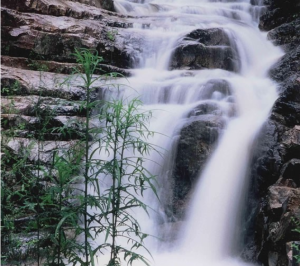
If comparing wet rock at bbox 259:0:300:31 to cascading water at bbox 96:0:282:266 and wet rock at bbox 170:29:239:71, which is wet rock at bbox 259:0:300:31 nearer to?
cascading water at bbox 96:0:282:266

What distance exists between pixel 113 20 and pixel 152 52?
1904 mm

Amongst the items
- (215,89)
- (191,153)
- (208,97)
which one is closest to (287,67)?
(215,89)

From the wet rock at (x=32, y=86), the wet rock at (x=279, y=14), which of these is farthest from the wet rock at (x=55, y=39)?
the wet rock at (x=279, y=14)

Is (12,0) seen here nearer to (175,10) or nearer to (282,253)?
(175,10)

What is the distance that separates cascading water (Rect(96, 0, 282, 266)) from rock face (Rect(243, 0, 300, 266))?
0.74ft

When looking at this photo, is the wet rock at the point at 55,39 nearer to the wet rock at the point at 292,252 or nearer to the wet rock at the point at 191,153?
the wet rock at the point at 191,153

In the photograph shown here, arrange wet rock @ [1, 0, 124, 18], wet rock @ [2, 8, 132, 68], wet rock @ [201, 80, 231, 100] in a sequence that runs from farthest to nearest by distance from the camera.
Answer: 1. wet rock @ [1, 0, 124, 18]
2. wet rock @ [2, 8, 132, 68]
3. wet rock @ [201, 80, 231, 100]

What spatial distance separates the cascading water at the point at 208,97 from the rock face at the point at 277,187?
0.23 meters

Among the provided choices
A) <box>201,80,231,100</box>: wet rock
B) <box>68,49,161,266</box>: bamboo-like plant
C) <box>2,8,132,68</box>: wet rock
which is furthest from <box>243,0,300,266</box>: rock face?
<box>2,8,132,68</box>: wet rock

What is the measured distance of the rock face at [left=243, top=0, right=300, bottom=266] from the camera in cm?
379

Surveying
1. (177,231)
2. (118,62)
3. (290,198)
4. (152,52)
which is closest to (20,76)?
(118,62)

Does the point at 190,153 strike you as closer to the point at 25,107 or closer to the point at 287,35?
the point at 25,107

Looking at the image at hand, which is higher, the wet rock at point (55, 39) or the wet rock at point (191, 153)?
the wet rock at point (55, 39)

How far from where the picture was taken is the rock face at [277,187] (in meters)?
3.79
